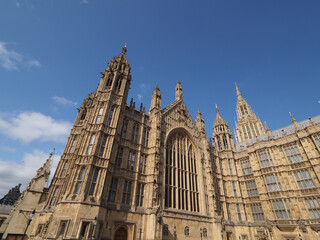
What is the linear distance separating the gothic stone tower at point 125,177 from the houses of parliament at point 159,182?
0.11 m

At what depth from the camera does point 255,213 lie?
3091 centimetres

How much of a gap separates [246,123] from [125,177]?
2712 inches

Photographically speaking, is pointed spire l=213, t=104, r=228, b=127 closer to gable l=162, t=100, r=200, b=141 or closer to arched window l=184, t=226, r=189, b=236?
gable l=162, t=100, r=200, b=141

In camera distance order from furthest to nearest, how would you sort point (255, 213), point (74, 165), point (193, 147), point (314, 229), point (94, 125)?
1. point (193, 147)
2. point (255, 213)
3. point (314, 229)
4. point (94, 125)
5. point (74, 165)

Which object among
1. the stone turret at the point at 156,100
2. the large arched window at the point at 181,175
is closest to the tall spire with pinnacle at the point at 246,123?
the large arched window at the point at 181,175

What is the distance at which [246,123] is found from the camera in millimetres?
75125

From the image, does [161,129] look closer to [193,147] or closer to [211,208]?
[193,147]

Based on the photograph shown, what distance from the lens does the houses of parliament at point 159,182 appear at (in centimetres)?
1778

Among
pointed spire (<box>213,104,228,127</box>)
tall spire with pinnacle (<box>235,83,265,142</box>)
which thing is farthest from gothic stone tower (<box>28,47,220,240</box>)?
tall spire with pinnacle (<box>235,83,265,142</box>)

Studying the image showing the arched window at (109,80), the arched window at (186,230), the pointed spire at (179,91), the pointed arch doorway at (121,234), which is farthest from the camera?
the pointed spire at (179,91)

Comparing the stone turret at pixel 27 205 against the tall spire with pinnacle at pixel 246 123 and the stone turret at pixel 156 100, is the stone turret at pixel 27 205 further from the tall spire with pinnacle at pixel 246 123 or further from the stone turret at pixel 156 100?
the tall spire with pinnacle at pixel 246 123

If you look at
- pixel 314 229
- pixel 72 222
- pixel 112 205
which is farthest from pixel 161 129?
pixel 314 229

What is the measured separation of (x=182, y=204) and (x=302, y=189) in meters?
19.9

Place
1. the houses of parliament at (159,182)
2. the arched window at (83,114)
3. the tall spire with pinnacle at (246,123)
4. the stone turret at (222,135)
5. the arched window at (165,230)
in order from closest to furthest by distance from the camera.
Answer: the houses of parliament at (159,182), the arched window at (165,230), the arched window at (83,114), the stone turret at (222,135), the tall spire with pinnacle at (246,123)
